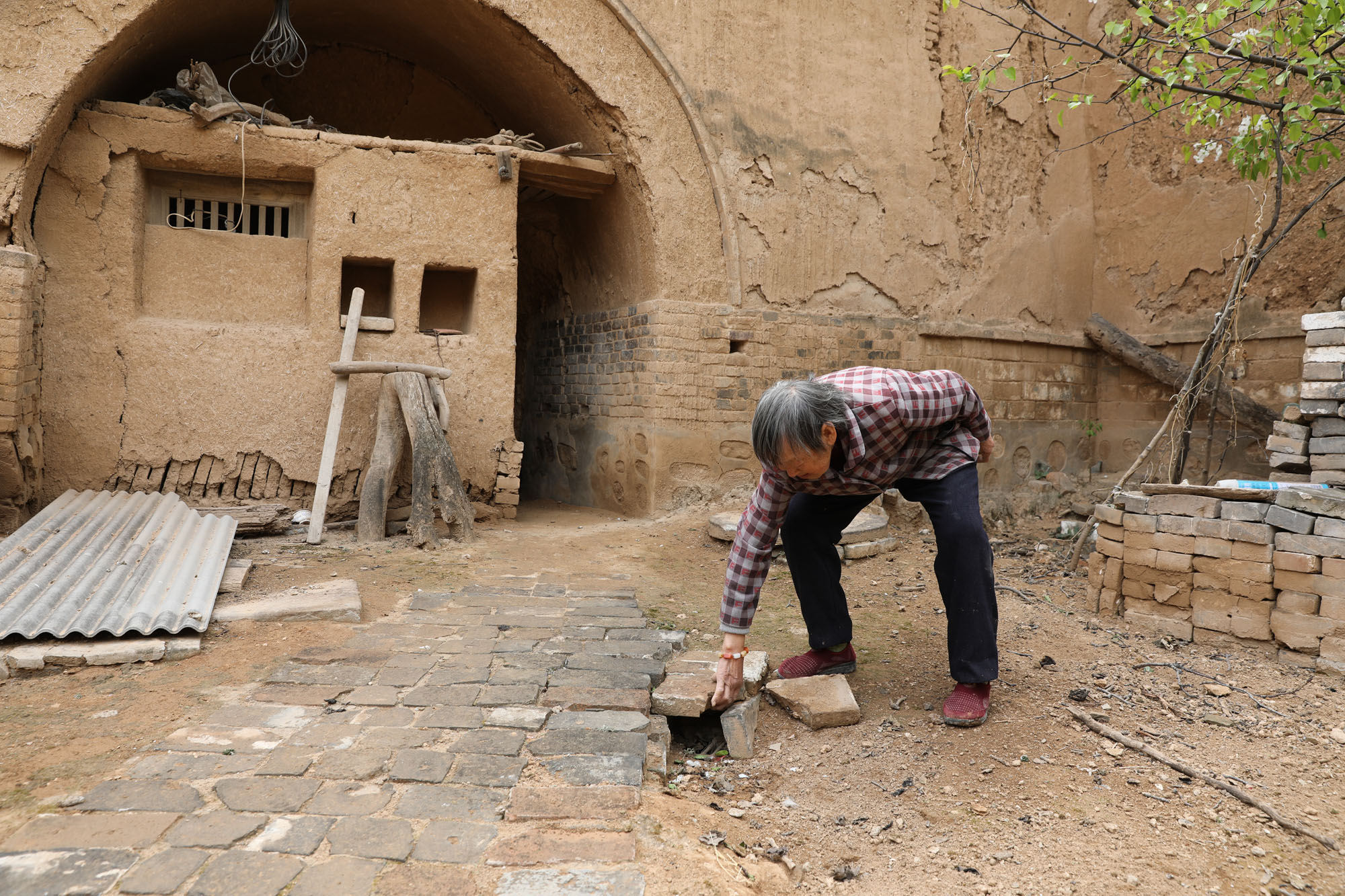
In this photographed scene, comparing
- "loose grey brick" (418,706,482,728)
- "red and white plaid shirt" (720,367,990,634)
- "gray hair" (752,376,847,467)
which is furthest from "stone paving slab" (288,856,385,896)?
"gray hair" (752,376,847,467)

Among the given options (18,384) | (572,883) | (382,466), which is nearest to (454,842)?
(572,883)

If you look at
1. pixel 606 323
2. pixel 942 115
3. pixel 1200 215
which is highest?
pixel 942 115

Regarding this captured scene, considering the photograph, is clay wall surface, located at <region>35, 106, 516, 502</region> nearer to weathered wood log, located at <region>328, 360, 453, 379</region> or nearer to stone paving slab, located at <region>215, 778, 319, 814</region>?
weathered wood log, located at <region>328, 360, 453, 379</region>

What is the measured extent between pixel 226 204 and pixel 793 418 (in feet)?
19.4

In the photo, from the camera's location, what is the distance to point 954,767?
265 centimetres

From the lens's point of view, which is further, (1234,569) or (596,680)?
(1234,569)

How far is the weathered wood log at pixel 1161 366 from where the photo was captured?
716 centimetres

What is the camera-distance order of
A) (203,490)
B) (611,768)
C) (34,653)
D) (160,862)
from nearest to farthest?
(160,862) → (611,768) → (34,653) → (203,490)

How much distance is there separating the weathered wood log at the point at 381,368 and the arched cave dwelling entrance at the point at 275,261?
1.58 ft

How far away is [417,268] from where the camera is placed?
660 centimetres

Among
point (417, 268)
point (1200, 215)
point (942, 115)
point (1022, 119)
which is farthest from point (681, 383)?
point (1200, 215)

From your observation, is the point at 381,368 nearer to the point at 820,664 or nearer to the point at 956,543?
the point at 820,664

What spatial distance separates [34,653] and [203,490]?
3.26 metres

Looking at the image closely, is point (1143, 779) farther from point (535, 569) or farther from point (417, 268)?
point (417, 268)
